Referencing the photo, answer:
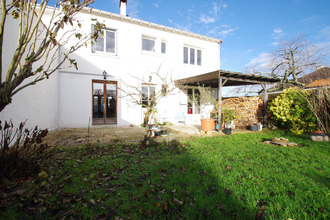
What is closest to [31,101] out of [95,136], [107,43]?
[95,136]

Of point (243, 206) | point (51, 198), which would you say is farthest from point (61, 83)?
point (243, 206)

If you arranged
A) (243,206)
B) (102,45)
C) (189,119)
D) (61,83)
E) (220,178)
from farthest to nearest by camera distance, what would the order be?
1. (189,119)
2. (102,45)
3. (61,83)
4. (220,178)
5. (243,206)

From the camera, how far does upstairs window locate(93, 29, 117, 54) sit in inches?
317

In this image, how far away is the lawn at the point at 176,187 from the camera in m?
1.72

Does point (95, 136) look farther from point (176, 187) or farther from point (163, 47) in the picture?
point (163, 47)

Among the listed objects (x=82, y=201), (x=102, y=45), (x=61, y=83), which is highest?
(x=102, y=45)

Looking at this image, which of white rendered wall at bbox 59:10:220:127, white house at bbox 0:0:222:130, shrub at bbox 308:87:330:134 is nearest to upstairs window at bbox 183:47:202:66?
white house at bbox 0:0:222:130

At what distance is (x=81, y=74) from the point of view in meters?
7.59

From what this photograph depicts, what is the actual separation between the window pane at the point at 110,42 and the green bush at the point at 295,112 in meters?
8.48

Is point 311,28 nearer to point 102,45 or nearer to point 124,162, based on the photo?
point 102,45

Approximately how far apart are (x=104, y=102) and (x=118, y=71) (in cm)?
187

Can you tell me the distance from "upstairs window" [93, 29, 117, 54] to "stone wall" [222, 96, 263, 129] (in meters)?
6.95

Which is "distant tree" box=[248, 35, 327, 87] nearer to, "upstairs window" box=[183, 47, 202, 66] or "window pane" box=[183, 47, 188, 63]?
"upstairs window" box=[183, 47, 202, 66]

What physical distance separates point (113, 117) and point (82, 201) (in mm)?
7632
